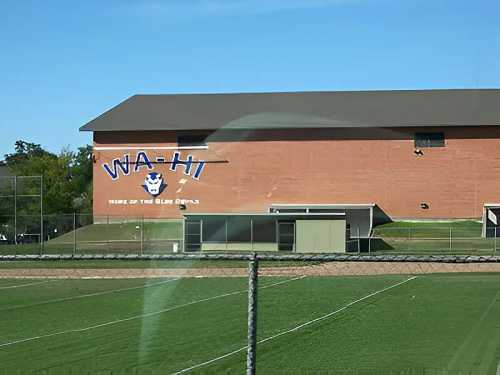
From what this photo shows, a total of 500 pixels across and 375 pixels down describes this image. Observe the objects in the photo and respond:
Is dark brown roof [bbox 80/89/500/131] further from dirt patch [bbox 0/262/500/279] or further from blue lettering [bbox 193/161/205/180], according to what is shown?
dirt patch [bbox 0/262/500/279]

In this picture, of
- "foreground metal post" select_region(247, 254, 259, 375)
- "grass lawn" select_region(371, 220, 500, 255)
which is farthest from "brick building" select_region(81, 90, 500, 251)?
"foreground metal post" select_region(247, 254, 259, 375)

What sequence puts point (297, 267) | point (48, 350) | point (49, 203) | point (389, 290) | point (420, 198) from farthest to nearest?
point (49, 203) < point (420, 198) < point (297, 267) < point (389, 290) < point (48, 350)

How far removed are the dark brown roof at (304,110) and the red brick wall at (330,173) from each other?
91 centimetres

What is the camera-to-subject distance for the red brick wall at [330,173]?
65750mm

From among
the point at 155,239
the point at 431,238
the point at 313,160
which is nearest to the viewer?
the point at 431,238

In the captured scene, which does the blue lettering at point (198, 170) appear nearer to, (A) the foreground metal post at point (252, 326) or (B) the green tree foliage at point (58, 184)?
(B) the green tree foliage at point (58, 184)

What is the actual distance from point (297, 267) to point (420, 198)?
3071cm

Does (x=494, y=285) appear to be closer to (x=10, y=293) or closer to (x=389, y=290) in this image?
(x=389, y=290)

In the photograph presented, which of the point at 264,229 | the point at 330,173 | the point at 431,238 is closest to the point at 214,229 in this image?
the point at 264,229

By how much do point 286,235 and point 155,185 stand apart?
18869mm

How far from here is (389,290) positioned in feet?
80.4

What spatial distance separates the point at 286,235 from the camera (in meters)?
52.5

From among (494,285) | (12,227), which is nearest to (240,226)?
(12,227)

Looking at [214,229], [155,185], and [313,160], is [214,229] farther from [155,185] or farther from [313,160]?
[313,160]
